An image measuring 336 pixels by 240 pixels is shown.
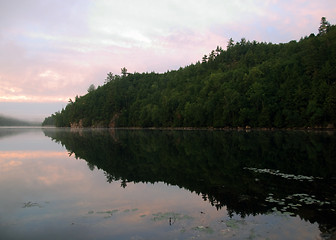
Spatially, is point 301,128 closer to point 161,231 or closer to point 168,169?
point 168,169

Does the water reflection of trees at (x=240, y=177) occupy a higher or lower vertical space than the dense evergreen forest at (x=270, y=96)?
lower

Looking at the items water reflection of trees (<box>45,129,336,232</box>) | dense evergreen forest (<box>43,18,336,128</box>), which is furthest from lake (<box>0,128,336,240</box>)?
dense evergreen forest (<box>43,18,336,128</box>)

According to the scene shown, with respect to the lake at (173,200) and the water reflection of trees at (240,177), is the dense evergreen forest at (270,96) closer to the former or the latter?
the water reflection of trees at (240,177)

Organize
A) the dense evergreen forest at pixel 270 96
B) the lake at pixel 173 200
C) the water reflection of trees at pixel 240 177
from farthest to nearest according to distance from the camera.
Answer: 1. the dense evergreen forest at pixel 270 96
2. the water reflection of trees at pixel 240 177
3. the lake at pixel 173 200

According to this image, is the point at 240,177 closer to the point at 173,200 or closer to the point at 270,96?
the point at 173,200

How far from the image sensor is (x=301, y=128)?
4112 inches

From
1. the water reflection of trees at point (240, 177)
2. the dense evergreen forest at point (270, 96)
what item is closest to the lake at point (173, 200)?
the water reflection of trees at point (240, 177)

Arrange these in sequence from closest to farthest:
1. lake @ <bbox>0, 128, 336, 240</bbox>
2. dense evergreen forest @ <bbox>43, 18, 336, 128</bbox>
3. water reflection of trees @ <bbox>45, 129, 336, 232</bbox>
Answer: lake @ <bbox>0, 128, 336, 240</bbox>, water reflection of trees @ <bbox>45, 129, 336, 232</bbox>, dense evergreen forest @ <bbox>43, 18, 336, 128</bbox>

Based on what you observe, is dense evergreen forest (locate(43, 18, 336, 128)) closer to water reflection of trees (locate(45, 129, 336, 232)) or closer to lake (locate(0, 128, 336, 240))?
water reflection of trees (locate(45, 129, 336, 232))

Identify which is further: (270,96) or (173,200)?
(270,96)

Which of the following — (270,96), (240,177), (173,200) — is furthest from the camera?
(270,96)

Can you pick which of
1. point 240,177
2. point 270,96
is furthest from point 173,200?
point 270,96

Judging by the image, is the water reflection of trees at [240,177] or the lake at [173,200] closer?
the lake at [173,200]

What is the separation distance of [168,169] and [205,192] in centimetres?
817
